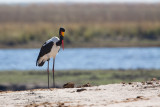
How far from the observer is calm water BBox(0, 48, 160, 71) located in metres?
21.8

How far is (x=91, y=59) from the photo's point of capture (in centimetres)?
2423

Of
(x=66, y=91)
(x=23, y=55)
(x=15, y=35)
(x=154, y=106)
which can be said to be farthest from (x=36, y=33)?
(x=154, y=106)

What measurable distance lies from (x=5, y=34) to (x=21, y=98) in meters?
22.0

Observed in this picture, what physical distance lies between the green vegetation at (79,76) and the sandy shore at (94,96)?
616 centimetres

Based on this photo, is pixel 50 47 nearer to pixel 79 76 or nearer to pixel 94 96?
pixel 94 96

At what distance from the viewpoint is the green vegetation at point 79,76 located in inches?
677

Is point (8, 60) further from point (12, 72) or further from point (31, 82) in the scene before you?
point (31, 82)

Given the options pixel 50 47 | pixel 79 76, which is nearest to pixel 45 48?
pixel 50 47

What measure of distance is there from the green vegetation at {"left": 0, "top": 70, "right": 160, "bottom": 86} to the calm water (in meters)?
1.69

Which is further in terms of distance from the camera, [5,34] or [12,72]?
[5,34]

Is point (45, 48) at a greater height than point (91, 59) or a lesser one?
lesser

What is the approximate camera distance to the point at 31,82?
1742 cm

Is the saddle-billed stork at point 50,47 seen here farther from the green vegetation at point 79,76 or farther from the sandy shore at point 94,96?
the green vegetation at point 79,76

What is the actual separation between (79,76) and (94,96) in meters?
8.70
